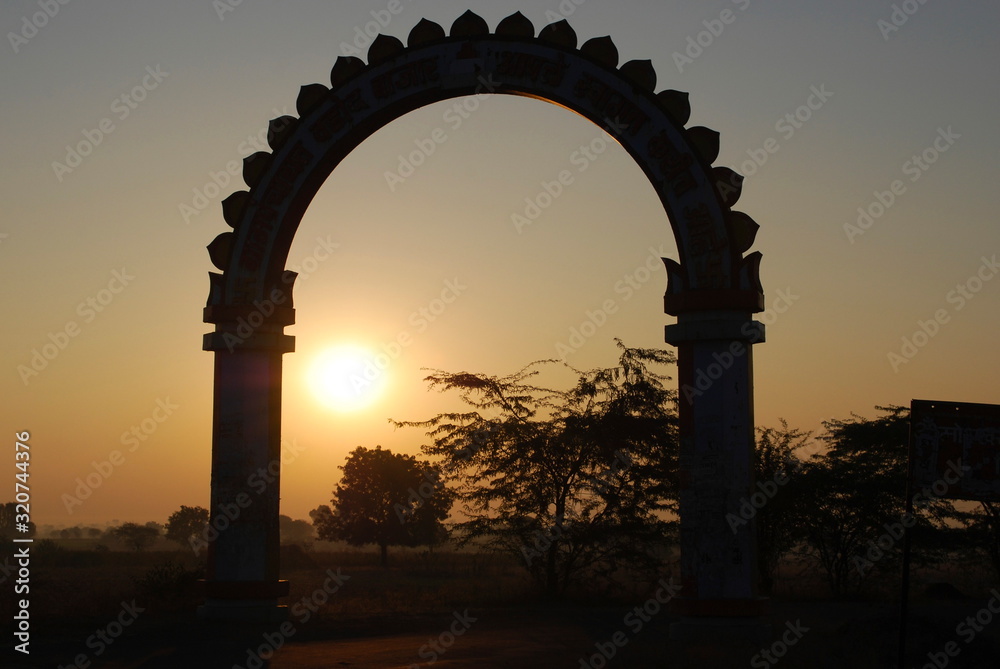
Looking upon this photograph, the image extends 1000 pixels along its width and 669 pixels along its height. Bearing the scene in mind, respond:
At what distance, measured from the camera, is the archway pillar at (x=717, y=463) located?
1412 centimetres

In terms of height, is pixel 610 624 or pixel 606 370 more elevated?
pixel 606 370

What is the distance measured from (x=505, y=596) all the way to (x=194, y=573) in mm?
6613

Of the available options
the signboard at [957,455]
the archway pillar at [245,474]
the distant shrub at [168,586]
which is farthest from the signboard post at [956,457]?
the distant shrub at [168,586]

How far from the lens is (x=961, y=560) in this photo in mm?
29047

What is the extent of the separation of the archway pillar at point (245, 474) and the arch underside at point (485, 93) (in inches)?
18.3

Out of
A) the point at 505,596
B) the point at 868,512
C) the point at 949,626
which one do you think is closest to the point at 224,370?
the point at 505,596

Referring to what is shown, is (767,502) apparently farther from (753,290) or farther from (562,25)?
(562,25)

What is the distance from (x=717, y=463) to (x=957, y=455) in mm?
3753

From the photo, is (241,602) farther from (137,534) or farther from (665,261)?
(137,534)

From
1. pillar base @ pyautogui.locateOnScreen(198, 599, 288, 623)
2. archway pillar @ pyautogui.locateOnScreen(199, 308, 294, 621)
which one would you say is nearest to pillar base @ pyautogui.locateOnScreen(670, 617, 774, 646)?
pillar base @ pyautogui.locateOnScreen(198, 599, 288, 623)

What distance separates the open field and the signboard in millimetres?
2877

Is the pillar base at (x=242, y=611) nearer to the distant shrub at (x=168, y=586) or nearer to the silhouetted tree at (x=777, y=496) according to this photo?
the distant shrub at (x=168, y=586)

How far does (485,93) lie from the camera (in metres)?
16.4

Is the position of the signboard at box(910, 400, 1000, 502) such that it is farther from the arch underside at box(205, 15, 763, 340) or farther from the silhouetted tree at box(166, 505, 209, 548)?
the silhouetted tree at box(166, 505, 209, 548)
